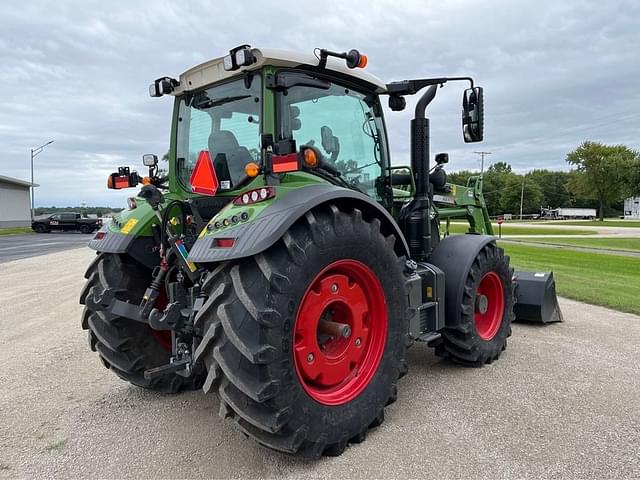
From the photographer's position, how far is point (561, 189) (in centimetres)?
10562

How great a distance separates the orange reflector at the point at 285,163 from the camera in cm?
277

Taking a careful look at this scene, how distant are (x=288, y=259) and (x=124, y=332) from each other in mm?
1826

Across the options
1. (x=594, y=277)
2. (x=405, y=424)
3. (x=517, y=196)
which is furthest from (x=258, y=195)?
(x=517, y=196)

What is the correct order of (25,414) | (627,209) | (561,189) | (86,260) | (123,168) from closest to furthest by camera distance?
(25,414), (123,168), (86,260), (627,209), (561,189)

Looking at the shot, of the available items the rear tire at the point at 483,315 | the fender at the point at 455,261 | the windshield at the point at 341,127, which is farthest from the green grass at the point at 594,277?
the windshield at the point at 341,127

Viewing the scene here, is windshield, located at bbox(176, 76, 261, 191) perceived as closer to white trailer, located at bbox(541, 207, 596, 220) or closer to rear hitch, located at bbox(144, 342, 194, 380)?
rear hitch, located at bbox(144, 342, 194, 380)

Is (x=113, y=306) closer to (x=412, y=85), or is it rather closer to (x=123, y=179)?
(x=123, y=179)

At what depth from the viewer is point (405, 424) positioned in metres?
3.29

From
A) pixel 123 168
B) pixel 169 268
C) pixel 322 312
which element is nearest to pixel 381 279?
pixel 322 312

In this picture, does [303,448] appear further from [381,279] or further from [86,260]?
[86,260]

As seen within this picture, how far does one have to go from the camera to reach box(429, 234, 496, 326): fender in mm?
4305

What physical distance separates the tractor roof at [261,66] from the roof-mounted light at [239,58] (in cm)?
15

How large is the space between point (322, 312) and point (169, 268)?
1.22m

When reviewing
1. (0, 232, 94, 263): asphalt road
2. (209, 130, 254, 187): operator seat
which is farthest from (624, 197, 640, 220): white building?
(209, 130, 254, 187): operator seat
